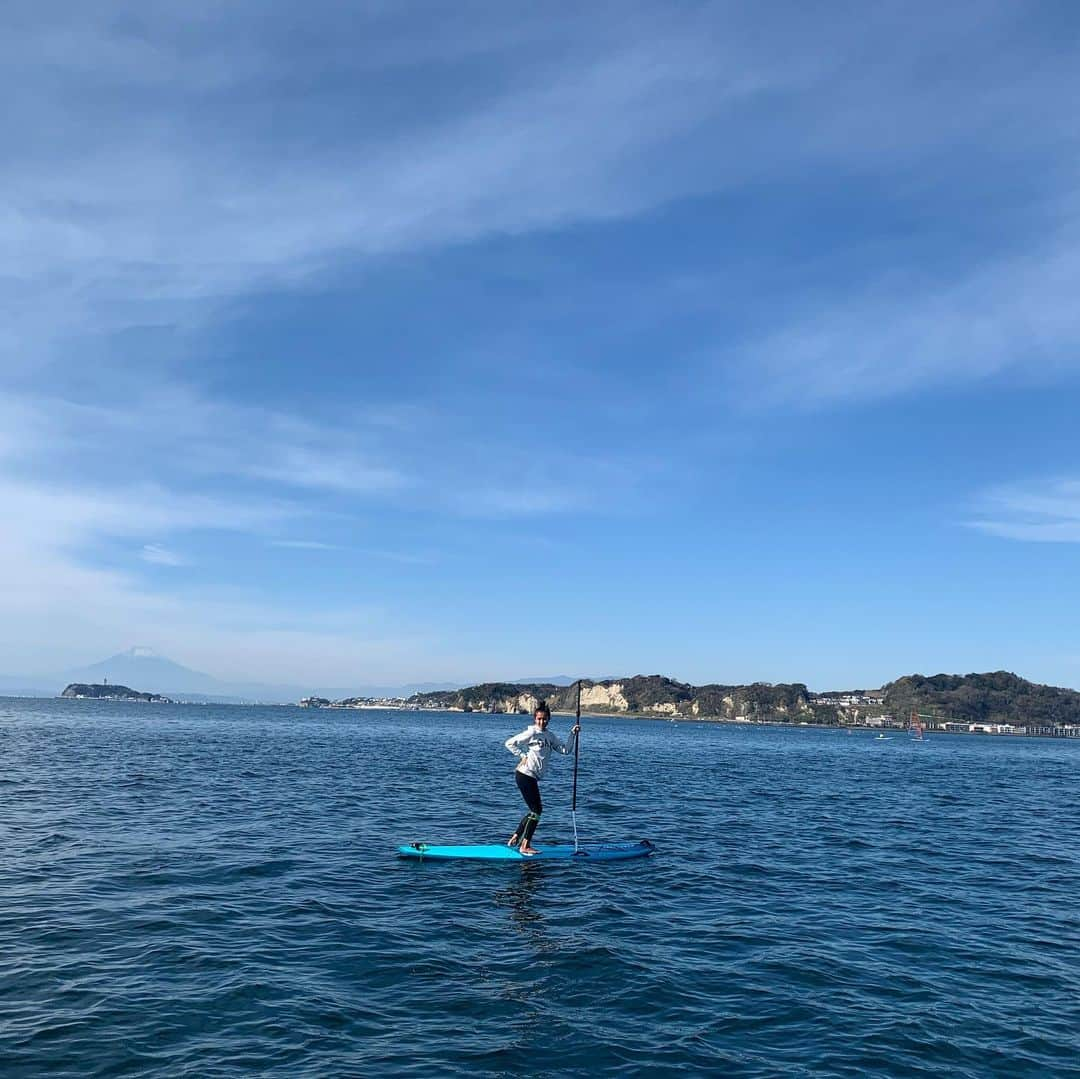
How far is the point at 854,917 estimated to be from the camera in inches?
727

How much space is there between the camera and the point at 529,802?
74.1 ft

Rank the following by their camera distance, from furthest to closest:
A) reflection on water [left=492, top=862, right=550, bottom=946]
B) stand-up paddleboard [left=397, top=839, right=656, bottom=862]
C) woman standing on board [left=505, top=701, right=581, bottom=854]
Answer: stand-up paddleboard [left=397, top=839, right=656, bottom=862] → woman standing on board [left=505, top=701, right=581, bottom=854] → reflection on water [left=492, top=862, right=550, bottom=946]

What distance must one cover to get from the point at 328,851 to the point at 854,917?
560 inches

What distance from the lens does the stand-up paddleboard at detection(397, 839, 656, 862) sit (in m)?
22.9

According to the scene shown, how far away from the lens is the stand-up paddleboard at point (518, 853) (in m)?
22.9

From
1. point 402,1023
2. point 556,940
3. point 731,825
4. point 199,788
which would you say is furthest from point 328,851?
point 199,788

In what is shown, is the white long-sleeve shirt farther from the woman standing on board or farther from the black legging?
the black legging

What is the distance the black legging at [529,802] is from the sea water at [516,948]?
1229mm

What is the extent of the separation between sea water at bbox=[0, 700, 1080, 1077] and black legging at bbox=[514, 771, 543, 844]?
123cm

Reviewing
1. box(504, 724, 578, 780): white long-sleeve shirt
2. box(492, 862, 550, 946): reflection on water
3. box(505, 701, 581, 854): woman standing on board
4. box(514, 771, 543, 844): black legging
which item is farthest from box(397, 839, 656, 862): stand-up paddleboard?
box(504, 724, 578, 780): white long-sleeve shirt

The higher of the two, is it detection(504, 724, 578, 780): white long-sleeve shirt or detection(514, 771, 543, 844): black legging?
detection(504, 724, 578, 780): white long-sleeve shirt

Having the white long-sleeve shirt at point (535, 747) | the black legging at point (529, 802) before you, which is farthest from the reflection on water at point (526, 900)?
the white long-sleeve shirt at point (535, 747)

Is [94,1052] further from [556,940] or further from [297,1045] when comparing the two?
[556,940]

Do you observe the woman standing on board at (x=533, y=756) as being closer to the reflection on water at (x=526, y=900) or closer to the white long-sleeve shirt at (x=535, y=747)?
the white long-sleeve shirt at (x=535, y=747)
